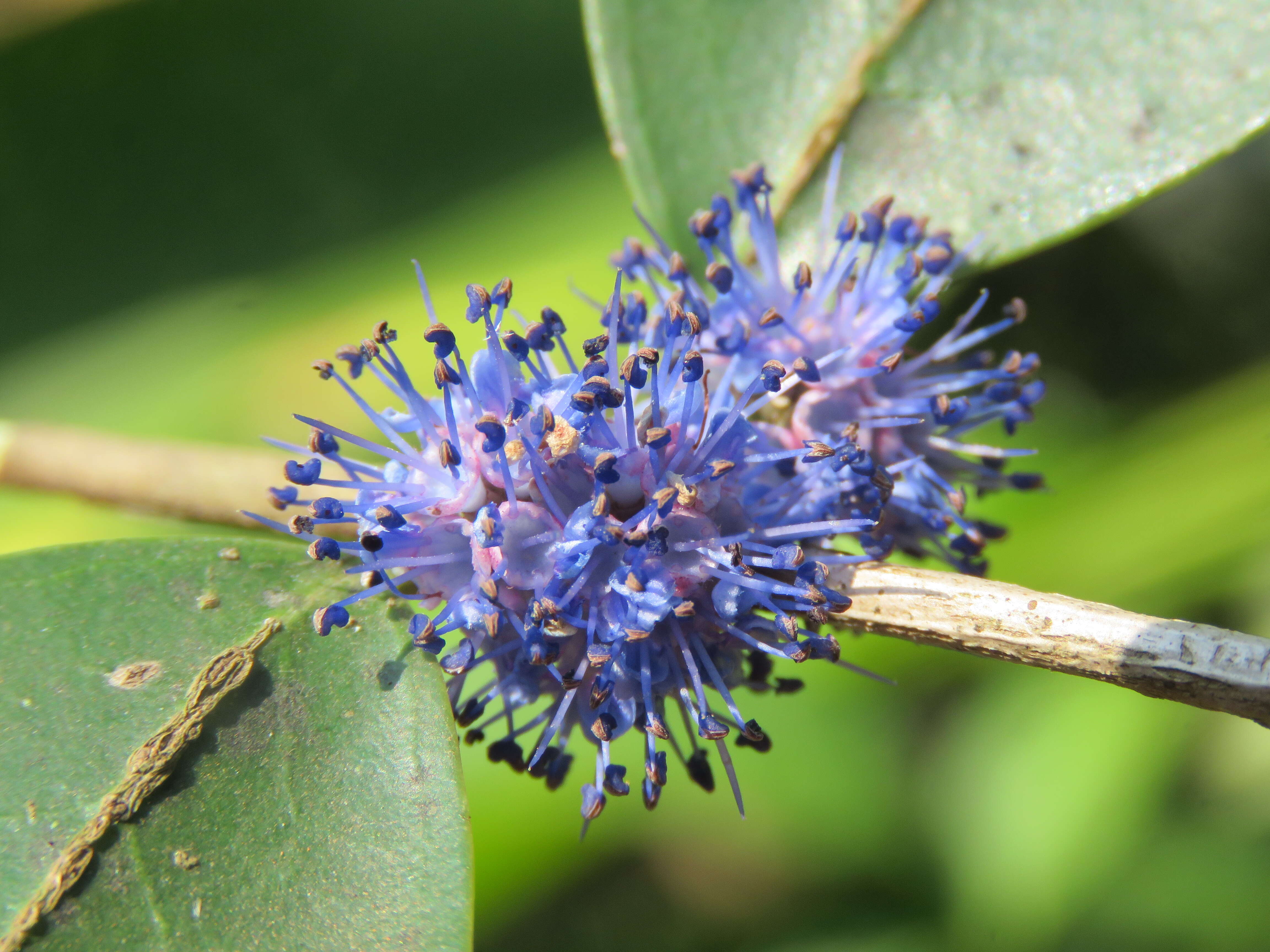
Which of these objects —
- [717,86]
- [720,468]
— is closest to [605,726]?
[720,468]

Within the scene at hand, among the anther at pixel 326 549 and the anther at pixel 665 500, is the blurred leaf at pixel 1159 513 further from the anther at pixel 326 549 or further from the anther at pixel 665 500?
the anther at pixel 326 549

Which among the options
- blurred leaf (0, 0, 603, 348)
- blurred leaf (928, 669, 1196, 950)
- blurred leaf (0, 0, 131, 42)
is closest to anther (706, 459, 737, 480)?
blurred leaf (928, 669, 1196, 950)

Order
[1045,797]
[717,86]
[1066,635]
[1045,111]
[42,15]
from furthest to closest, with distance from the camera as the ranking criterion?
[42,15]
[1045,797]
[717,86]
[1045,111]
[1066,635]

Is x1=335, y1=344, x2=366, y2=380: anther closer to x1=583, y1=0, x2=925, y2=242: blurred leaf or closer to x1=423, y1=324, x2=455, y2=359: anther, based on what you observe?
x1=423, y1=324, x2=455, y2=359: anther

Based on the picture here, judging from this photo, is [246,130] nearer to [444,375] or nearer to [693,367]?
[444,375]

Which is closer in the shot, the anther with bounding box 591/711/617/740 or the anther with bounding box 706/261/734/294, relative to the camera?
the anther with bounding box 591/711/617/740

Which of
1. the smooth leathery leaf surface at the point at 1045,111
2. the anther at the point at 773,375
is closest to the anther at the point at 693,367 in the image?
the anther at the point at 773,375
